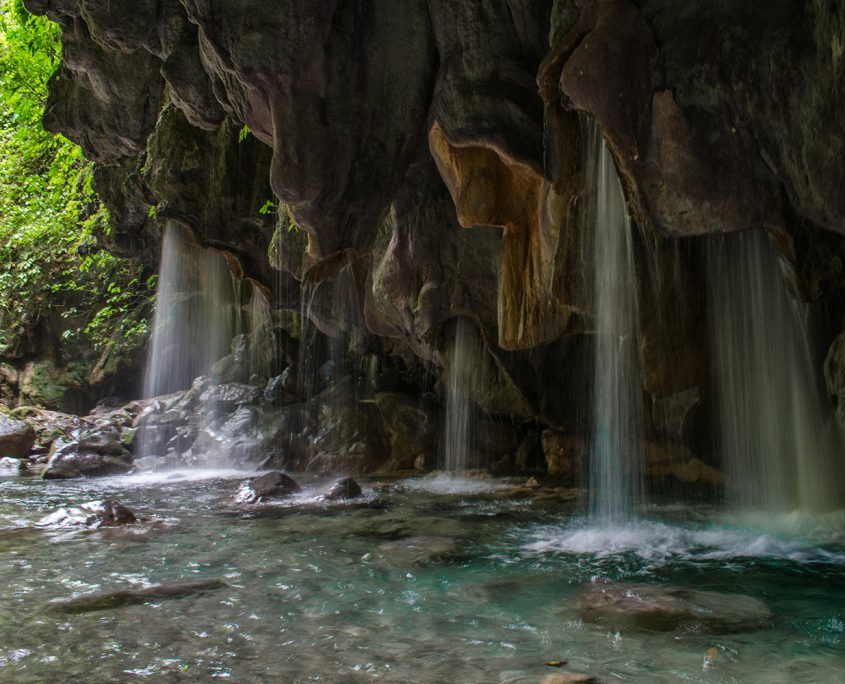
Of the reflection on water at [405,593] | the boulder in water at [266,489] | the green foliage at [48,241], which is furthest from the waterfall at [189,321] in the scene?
the reflection on water at [405,593]

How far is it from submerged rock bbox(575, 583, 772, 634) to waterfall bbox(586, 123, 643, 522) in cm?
326

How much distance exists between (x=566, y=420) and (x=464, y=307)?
11.0 ft

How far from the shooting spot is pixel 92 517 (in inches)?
294

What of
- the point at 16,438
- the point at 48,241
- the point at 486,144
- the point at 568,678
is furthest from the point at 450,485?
the point at 48,241

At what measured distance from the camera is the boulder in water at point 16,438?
15.3 metres

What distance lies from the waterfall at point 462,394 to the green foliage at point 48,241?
26.6ft

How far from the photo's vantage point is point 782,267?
22.1 ft

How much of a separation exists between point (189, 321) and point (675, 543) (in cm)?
1530

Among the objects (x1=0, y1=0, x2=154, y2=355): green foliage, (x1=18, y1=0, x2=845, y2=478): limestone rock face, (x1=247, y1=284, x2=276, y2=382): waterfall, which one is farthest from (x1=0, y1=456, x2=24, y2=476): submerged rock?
(x1=18, y1=0, x2=845, y2=478): limestone rock face

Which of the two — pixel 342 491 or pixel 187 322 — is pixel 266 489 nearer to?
pixel 342 491

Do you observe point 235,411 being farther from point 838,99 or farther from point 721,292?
point 838,99

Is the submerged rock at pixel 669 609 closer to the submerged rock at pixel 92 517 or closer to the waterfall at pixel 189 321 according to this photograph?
the submerged rock at pixel 92 517

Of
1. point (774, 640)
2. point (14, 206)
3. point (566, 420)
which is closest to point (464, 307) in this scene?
point (566, 420)

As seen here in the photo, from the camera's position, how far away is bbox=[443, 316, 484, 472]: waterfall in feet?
40.3
